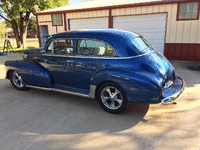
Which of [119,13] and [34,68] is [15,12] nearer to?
[119,13]

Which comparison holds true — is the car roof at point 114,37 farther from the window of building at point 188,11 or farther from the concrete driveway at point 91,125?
the window of building at point 188,11

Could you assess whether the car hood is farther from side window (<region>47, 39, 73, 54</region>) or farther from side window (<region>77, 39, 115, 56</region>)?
side window (<region>47, 39, 73, 54</region>)

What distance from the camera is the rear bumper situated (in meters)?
3.35

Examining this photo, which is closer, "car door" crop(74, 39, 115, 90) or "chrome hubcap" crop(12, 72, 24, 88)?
"car door" crop(74, 39, 115, 90)

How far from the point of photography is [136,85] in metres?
3.38

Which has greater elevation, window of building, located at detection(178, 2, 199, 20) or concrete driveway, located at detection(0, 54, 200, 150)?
window of building, located at detection(178, 2, 199, 20)

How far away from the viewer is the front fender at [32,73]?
15.1 feet

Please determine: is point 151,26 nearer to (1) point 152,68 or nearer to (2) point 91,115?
(1) point 152,68

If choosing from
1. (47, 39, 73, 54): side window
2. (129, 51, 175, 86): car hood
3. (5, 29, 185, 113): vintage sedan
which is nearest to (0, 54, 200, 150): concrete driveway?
(5, 29, 185, 113): vintage sedan

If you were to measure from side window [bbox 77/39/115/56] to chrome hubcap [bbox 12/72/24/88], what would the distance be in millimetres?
2419

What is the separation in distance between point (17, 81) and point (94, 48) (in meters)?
3.03

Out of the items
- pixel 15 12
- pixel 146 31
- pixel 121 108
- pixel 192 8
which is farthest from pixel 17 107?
pixel 15 12

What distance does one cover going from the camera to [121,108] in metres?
3.74

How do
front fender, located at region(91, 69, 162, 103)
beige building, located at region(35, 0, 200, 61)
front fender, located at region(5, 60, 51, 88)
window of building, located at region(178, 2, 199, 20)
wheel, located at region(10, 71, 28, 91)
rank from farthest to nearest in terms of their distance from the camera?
beige building, located at region(35, 0, 200, 61) → window of building, located at region(178, 2, 199, 20) → wheel, located at region(10, 71, 28, 91) → front fender, located at region(5, 60, 51, 88) → front fender, located at region(91, 69, 162, 103)
